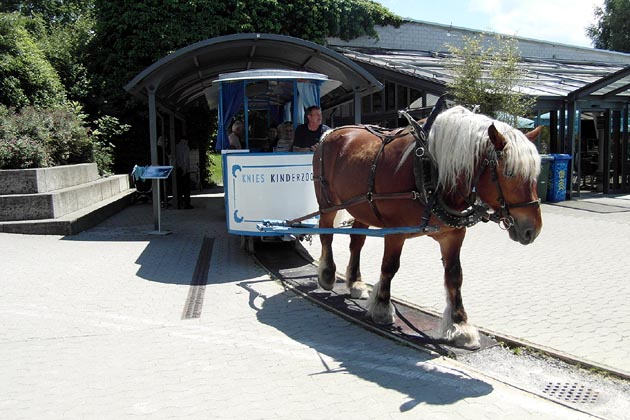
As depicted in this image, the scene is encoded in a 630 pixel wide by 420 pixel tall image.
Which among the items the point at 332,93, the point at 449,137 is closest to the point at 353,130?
the point at 449,137

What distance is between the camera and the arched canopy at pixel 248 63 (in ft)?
30.8

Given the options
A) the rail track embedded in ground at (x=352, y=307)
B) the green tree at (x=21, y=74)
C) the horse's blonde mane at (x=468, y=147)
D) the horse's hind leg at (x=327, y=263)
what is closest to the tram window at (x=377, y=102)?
the green tree at (x=21, y=74)

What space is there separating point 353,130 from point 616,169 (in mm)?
14298

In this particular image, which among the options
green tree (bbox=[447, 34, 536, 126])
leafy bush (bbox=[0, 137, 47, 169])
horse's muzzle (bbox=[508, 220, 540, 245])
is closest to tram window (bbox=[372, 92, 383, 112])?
green tree (bbox=[447, 34, 536, 126])

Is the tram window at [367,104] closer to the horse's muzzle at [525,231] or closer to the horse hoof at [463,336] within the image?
the horse hoof at [463,336]

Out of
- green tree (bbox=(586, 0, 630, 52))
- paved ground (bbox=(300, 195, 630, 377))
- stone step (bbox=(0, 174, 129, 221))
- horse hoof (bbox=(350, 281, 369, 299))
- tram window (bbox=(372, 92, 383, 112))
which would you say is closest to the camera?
paved ground (bbox=(300, 195, 630, 377))

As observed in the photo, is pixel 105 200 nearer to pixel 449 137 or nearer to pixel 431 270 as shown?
pixel 431 270

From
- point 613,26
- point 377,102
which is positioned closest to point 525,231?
point 377,102

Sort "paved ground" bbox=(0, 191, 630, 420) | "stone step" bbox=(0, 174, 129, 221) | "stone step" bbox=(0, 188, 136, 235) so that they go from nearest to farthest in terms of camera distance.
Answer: "paved ground" bbox=(0, 191, 630, 420)
"stone step" bbox=(0, 188, 136, 235)
"stone step" bbox=(0, 174, 129, 221)

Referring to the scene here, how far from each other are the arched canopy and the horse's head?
613cm

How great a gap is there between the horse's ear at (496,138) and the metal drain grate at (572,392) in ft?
5.77

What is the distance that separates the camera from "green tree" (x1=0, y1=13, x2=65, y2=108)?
1481 centimetres

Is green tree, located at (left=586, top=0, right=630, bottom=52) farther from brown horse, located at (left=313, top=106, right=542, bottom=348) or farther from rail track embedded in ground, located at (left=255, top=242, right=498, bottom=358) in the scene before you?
brown horse, located at (left=313, top=106, right=542, bottom=348)

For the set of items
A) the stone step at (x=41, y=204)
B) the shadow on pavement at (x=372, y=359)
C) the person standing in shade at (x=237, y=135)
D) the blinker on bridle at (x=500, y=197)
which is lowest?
the shadow on pavement at (x=372, y=359)
